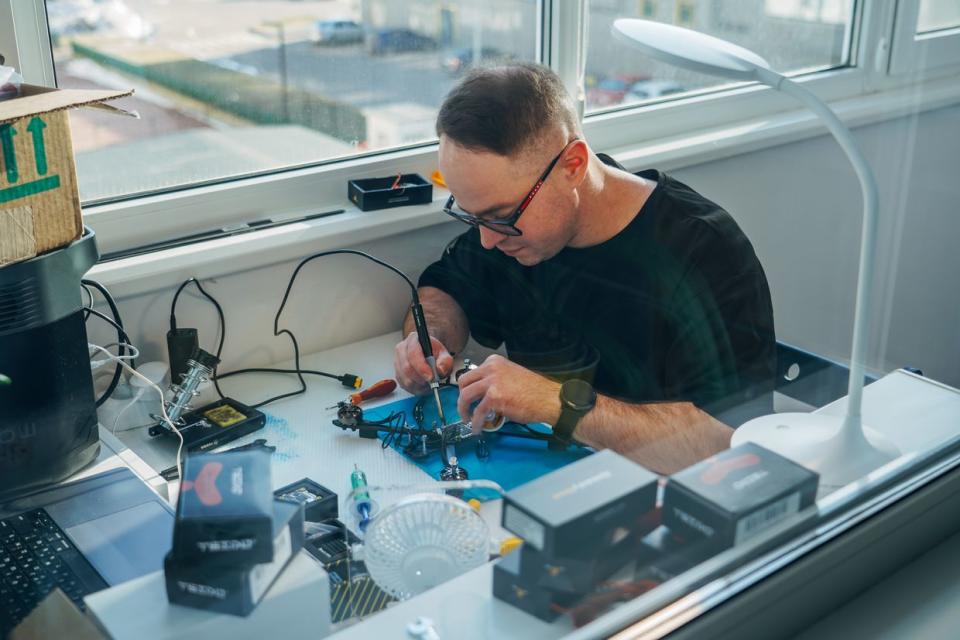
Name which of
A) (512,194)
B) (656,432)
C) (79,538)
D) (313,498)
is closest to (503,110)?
(512,194)

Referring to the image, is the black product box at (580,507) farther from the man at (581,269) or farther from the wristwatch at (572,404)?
the man at (581,269)

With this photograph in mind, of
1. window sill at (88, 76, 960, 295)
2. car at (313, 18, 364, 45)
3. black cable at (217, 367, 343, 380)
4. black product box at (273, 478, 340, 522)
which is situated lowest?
black cable at (217, 367, 343, 380)

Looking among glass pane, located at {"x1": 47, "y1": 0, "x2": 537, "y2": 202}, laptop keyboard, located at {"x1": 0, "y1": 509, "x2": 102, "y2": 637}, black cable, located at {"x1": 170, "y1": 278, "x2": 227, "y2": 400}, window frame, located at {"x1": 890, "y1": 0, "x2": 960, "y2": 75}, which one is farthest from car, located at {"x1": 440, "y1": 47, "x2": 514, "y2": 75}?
laptop keyboard, located at {"x1": 0, "y1": 509, "x2": 102, "y2": 637}

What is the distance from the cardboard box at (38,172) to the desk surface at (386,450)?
314mm

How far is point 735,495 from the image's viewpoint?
0.74 metres

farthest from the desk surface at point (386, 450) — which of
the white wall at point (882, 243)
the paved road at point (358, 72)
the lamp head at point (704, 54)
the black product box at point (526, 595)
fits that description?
the paved road at point (358, 72)

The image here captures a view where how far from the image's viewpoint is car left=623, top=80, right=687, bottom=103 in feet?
5.97

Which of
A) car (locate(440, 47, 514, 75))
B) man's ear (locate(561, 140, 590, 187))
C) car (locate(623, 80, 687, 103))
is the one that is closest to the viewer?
man's ear (locate(561, 140, 590, 187))

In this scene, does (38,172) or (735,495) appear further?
(38,172)

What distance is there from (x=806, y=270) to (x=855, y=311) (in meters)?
0.27

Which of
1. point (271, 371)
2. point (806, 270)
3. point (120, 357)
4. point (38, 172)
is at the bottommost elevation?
point (271, 371)

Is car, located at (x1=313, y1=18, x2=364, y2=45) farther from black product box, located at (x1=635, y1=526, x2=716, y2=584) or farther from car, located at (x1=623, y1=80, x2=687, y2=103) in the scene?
black product box, located at (x1=635, y1=526, x2=716, y2=584)

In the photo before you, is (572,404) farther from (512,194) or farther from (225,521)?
(225,521)

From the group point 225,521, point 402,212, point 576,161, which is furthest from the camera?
point 402,212
